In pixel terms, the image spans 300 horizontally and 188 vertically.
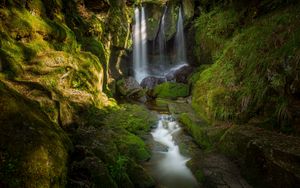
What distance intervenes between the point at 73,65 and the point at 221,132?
4.84m

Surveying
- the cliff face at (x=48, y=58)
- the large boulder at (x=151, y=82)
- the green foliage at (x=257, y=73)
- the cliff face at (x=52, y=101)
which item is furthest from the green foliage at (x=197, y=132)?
the large boulder at (x=151, y=82)

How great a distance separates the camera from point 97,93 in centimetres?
945

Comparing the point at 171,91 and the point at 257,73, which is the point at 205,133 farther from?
the point at 171,91

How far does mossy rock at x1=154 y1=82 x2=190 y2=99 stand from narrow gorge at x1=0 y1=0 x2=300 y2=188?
2.81m

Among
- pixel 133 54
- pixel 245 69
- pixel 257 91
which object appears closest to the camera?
pixel 257 91

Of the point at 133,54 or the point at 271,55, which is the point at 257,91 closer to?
the point at 271,55

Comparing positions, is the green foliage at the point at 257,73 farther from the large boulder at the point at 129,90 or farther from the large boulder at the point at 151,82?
the large boulder at the point at 151,82

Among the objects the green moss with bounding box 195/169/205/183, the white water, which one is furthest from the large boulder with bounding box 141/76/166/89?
the green moss with bounding box 195/169/205/183

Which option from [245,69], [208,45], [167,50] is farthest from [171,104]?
[167,50]

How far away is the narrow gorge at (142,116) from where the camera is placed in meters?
3.45

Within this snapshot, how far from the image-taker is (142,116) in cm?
1073

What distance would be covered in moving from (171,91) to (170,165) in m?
9.42

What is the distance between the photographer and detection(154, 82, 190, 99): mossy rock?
1566cm

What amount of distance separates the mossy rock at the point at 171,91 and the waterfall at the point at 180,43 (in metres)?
6.15
